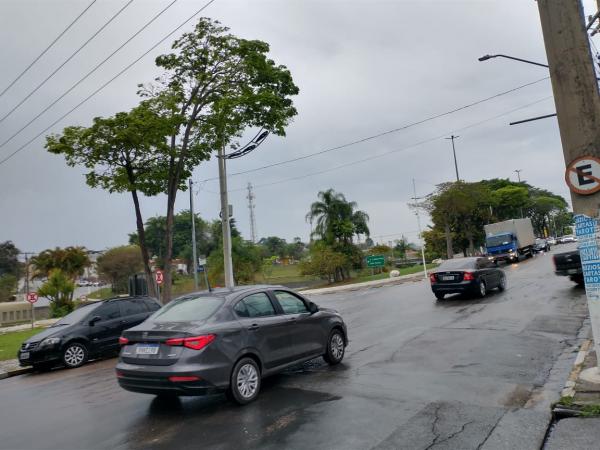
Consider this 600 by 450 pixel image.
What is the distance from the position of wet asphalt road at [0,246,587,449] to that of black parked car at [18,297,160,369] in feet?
1.73

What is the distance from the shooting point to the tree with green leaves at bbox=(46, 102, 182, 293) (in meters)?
16.2

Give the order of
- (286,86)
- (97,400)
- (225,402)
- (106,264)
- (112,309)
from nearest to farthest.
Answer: (225,402), (97,400), (112,309), (286,86), (106,264)

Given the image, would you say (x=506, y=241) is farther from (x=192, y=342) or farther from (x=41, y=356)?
(x=192, y=342)

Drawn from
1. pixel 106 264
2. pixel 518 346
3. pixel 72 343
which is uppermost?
pixel 106 264

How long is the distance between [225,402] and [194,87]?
1432 cm

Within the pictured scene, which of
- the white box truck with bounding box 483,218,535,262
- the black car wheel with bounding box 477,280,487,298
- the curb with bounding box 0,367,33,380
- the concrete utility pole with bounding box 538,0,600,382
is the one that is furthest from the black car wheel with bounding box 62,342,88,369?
the white box truck with bounding box 483,218,535,262

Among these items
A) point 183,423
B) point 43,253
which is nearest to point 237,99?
point 183,423

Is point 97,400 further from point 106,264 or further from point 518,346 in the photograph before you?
point 106,264

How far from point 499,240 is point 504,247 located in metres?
0.71

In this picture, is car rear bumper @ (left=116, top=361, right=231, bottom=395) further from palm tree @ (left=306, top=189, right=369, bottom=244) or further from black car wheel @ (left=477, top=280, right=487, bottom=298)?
palm tree @ (left=306, top=189, right=369, bottom=244)

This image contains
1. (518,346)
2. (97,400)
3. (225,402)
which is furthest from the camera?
(518,346)

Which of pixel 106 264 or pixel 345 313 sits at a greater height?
pixel 106 264

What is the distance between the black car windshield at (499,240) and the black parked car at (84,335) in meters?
31.5

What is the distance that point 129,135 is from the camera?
635 inches
